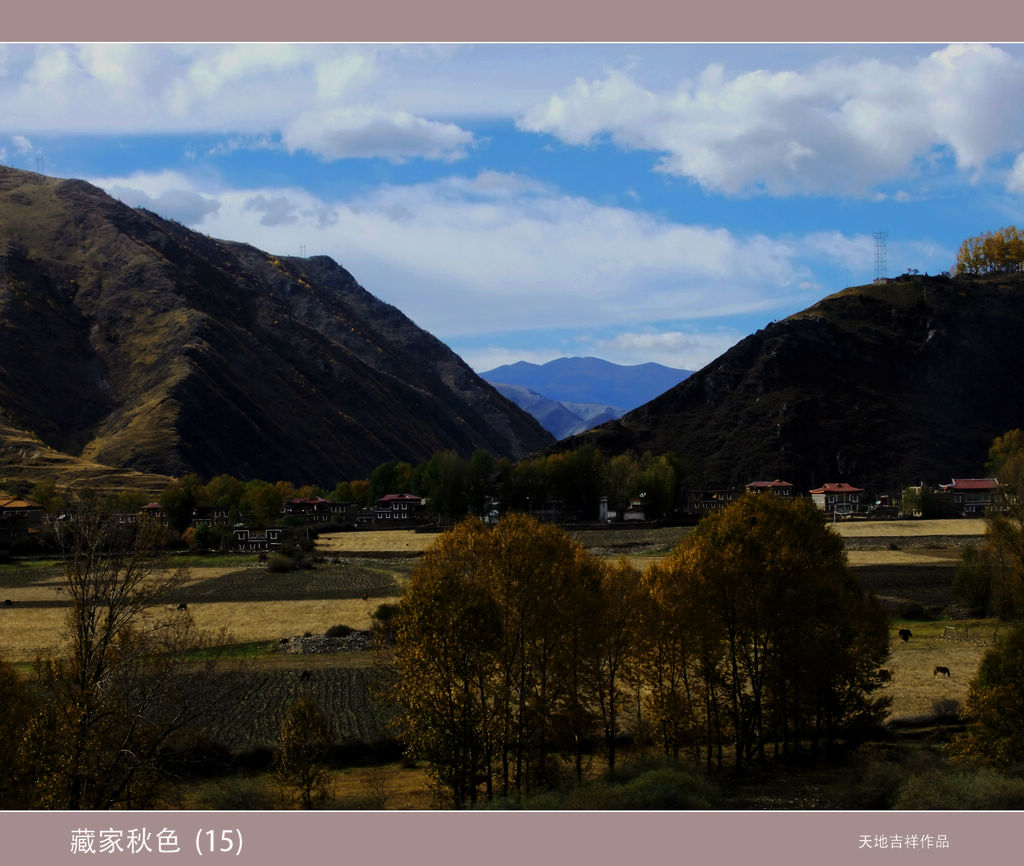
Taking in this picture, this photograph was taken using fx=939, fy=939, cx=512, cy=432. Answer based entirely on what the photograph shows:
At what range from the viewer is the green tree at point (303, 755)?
28828mm

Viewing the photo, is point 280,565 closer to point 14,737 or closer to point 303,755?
point 303,755

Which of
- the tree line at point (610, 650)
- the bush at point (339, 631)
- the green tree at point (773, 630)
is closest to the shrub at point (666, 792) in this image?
the tree line at point (610, 650)

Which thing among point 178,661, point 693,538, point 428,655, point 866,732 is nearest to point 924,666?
point 866,732

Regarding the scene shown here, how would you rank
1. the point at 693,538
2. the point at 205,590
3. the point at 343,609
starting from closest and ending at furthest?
the point at 693,538 → the point at 343,609 → the point at 205,590

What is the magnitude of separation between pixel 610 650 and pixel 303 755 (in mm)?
11391

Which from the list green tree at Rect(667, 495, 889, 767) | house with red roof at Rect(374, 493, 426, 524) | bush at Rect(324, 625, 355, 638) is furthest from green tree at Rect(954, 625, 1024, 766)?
house with red roof at Rect(374, 493, 426, 524)

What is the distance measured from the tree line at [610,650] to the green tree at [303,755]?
263cm

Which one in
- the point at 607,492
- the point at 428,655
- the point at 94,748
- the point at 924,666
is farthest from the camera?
the point at 607,492

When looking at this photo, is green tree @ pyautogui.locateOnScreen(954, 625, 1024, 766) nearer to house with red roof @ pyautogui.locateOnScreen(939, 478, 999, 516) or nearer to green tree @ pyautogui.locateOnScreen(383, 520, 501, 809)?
green tree @ pyautogui.locateOnScreen(383, 520, 501, 809)

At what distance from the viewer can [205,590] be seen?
295 ft

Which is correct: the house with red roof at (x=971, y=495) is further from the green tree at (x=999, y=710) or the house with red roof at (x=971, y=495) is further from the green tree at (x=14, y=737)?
the green tree at (x=14, y=737)

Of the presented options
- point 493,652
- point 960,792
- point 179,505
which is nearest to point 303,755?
Result: point 493,652

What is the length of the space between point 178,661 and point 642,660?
16.5 metres

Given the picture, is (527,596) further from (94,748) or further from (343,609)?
(343,609)
